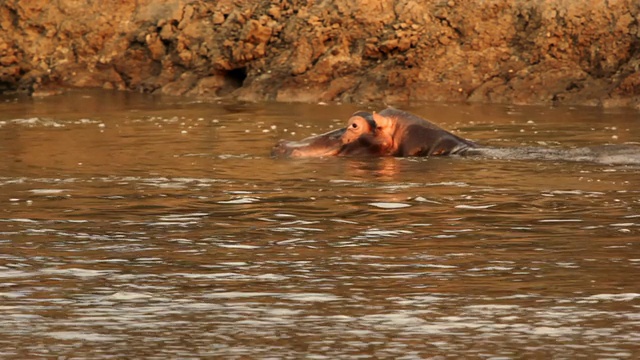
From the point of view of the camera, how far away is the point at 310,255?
779cm

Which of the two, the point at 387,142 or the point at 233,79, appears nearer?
the point at 387,142

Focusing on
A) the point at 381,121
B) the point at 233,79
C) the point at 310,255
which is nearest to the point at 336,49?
the point at 233,79

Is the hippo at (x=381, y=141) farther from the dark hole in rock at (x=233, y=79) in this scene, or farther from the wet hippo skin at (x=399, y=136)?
the dark hole in rock at (x=233, y=79)

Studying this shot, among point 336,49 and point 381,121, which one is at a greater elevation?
point 336,49

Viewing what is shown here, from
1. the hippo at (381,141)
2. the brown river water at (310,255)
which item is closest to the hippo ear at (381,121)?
the hippo at (381,141)

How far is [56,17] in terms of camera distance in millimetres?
23797

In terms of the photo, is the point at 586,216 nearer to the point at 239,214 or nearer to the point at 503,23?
the point at 239,214

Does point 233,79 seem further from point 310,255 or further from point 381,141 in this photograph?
point 310,255

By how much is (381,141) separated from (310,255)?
5522mm

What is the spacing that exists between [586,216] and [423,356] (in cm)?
380

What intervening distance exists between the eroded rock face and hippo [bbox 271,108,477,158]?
18.0 ft

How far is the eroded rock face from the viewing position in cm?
1919

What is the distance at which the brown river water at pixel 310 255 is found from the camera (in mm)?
5840

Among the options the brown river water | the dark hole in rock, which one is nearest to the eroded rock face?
the dark hole in rock
